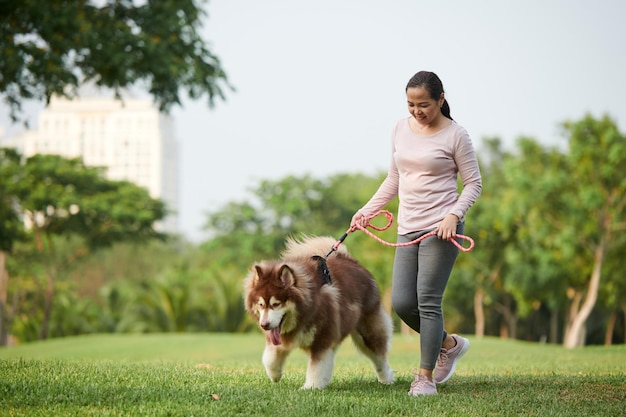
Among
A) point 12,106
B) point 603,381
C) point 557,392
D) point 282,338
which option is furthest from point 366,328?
point 12,106

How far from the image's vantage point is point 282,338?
5984 mm

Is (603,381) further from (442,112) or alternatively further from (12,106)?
(12,106)

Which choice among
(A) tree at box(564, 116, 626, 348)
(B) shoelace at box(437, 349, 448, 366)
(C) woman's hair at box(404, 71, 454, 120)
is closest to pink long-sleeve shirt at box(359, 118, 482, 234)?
(C) woman's hair at box(404, 71, 454, 120)

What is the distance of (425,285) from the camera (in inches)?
228

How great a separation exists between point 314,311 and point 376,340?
93cm

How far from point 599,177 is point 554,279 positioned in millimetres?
5588

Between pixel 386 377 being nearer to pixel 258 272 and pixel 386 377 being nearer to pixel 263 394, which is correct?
pixel 263 394

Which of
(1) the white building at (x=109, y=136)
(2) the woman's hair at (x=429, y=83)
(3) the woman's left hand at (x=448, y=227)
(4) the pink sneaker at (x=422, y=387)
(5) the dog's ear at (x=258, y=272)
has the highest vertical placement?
(1) the white building at (x=109, y=136)

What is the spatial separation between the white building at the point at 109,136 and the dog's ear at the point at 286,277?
9186cm

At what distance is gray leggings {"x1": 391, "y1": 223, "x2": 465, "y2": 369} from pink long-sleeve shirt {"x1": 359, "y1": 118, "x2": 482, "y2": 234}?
0.15 meters

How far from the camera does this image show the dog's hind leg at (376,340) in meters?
6.54

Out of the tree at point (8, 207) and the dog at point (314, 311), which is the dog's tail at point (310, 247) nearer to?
the dog at point (314, 311)

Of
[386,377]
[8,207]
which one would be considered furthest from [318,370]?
[8,207]

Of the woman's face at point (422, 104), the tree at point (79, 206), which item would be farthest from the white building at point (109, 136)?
the woman's face at point (422, 104)
